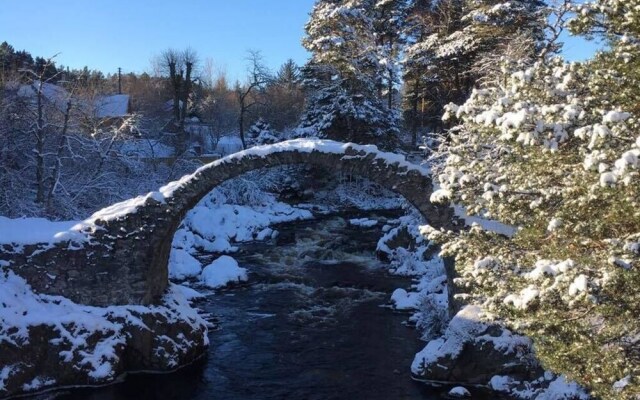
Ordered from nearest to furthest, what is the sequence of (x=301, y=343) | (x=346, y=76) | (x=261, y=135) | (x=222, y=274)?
(x=301, y=343)
(x=222, y=274)
(x=346, y=76)
(x=261, y=135)

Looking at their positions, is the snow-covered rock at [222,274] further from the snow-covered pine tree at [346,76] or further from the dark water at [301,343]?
the snow-covered pine tree at [346,76]

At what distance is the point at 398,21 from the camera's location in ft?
101

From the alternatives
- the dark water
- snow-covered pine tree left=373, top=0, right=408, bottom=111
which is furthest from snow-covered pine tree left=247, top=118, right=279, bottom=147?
the dark water

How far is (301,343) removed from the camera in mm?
11484

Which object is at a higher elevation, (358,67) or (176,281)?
(358,67)

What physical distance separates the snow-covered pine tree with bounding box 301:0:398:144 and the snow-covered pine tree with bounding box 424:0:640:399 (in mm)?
22190

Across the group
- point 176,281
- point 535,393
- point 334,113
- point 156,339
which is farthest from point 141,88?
point 535,393

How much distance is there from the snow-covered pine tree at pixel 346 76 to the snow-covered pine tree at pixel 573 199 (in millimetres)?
22190

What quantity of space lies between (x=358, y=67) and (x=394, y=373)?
20.9 meters

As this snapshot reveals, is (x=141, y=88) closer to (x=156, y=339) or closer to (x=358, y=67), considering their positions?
(x=358, y=67)

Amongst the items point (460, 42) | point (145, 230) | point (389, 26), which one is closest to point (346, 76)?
point (389, 26)

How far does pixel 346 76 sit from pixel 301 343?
2004 cm

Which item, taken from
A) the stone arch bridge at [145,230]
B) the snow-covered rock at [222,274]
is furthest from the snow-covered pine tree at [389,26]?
the stone arch bridge at [145,230]

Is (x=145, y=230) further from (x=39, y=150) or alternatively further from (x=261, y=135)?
(x=261, y=135)
